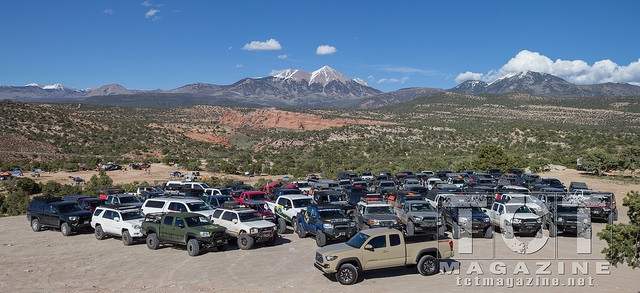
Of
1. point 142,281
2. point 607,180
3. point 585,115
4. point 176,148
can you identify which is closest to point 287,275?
point 142,281

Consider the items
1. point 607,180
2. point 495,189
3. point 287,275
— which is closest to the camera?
point 287,275

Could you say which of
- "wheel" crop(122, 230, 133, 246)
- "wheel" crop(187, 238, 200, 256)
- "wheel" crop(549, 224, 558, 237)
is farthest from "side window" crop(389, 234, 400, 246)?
"wheel" crop(122, 230, 133, 246)

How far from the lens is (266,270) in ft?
50.4

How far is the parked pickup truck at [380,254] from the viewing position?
44.4 ft

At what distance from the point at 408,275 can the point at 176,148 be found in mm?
69379

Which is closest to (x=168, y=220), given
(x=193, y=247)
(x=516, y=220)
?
(x=193, y=247)

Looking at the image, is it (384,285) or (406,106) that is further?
(406,106)

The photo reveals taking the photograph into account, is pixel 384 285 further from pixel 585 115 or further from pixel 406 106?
pixel 406 106

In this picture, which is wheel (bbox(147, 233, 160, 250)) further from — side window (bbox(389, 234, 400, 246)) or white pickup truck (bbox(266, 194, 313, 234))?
side window (bbox(389, 234, 400, 246))

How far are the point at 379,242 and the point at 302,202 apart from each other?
9.26 metres

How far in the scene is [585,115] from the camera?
120 meters

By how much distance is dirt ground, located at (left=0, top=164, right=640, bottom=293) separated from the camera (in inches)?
532

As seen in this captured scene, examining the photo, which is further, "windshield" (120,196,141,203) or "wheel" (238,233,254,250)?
"windshield" (120,196,141,203)

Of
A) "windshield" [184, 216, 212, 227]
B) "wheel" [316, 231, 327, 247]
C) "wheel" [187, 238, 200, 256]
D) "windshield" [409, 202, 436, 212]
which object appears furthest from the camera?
"windshield" [409, 202, 436, 212]
